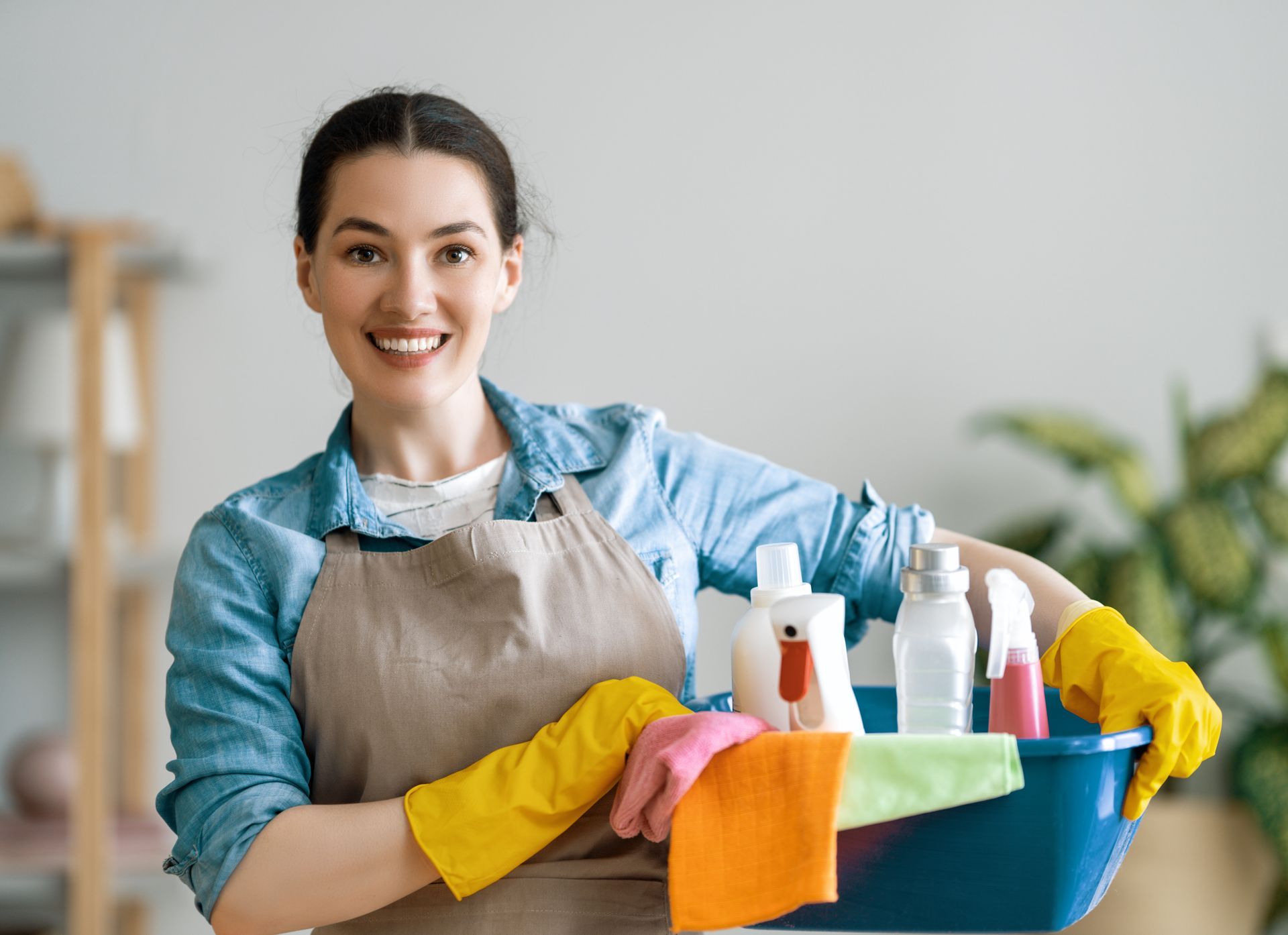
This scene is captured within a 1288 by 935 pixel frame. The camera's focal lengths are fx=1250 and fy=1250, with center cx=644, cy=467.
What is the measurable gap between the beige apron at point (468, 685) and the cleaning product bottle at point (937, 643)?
0.23m

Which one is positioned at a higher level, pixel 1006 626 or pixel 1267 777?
pixel 1006 626

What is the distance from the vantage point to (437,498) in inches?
41.6

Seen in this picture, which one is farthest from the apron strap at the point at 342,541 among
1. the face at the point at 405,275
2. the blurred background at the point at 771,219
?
the blurred background at the point at 771,219

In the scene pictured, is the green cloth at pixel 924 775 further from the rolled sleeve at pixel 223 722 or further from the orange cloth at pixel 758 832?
the rolled sleeve at pixel 223 722

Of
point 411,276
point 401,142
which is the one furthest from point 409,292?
point 401,142

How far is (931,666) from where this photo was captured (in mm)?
836

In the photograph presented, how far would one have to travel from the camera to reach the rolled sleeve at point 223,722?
2.88ft

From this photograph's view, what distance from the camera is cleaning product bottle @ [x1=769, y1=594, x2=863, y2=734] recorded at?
795 millimetres

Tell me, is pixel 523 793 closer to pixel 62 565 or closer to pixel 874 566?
pixel 874 566

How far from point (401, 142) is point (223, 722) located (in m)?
0.48

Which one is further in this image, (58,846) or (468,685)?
(58,846)

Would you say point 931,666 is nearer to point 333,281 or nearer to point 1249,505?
point 333,281

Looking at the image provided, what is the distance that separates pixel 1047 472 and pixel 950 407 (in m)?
0.21

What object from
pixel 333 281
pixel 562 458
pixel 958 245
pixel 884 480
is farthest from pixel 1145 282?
pixel 333 281
